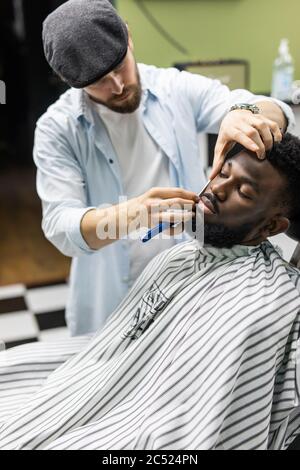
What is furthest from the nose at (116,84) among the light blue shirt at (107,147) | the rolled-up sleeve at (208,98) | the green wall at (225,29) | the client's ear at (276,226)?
the green wall at (225,29)

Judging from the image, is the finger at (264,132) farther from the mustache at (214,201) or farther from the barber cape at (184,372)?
the barber cape at (184,372)

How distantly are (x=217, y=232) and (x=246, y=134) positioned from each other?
0.23 meters

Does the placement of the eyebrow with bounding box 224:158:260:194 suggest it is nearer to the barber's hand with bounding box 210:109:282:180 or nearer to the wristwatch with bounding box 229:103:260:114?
the barber's hand with bounding box 210:109:282:180

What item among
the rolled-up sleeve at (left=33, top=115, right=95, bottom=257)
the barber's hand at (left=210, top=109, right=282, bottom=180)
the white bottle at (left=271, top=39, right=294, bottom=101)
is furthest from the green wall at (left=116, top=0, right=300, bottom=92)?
the barber's hand at (left=210, top=109, right=282, bottom=180)

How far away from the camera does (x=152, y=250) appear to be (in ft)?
5.47

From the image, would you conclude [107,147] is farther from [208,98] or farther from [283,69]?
[283,69]

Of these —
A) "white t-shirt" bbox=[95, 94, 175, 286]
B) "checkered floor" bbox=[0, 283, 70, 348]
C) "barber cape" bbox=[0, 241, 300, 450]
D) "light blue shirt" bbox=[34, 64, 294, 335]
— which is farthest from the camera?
"checkered floor" bbox=[0, 283, 70, 348]

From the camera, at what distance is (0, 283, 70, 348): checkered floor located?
2.79 meters

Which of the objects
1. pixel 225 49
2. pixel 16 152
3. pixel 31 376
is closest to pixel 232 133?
pixel 31 376

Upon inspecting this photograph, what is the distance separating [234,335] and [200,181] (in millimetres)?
→ 589

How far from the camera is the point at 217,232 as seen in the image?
4.24 ft

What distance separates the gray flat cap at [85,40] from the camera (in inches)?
49.8

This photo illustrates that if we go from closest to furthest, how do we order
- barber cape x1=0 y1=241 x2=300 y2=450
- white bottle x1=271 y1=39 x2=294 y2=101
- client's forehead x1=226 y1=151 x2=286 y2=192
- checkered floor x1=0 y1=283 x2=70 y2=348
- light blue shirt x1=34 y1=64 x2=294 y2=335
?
barber cape x1=0 y1=241 x2=300 y2=450, client's forehead x1=226 y1=151 x2=286 y2=192, light blue shirt x1=34 y1=64 x2=294 y2=335, white bottle x1=271 y1=39 x2=294 y2=101, checkered floor x1=0 y1=283 x2=70 y2=348

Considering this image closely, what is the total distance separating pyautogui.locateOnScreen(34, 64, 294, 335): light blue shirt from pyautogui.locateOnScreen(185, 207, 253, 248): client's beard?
27 centimetres
